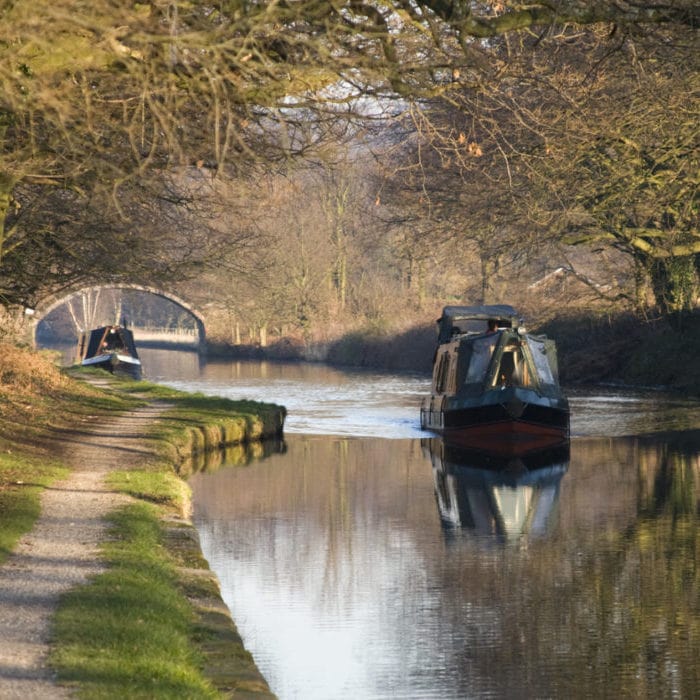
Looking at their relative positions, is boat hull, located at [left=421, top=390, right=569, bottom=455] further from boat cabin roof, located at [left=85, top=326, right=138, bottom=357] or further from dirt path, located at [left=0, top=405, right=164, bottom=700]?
boat cabin roof, located at [left=85, top=326, right=138, bottom=357]

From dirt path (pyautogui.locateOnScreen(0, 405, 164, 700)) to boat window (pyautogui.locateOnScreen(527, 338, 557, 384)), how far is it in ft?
32.9

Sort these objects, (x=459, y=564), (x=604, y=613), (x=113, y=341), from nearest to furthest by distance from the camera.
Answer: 1. (x=604, y=613)
2. (x=459, y=564)
3. (x=113, y=341)

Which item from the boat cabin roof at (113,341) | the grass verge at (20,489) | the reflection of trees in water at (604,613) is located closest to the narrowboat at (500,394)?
the reflection of trees in water at (604,613)

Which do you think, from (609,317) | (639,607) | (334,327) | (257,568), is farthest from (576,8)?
(334,327)

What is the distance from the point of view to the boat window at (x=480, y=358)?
2667 centimetres

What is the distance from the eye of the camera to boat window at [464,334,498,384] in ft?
87.5

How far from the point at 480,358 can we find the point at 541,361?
1.21 metres

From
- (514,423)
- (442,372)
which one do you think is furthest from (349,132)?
(442,372)

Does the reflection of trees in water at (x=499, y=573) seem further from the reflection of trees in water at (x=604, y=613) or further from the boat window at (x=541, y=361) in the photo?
the boat window at (x=541, y=361)

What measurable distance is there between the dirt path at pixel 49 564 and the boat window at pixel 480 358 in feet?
30.9

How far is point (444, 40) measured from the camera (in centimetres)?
1298

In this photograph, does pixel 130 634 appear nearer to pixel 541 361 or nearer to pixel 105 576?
pixel 105 576

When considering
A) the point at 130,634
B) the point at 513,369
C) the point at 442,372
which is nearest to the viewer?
the point at 130,634

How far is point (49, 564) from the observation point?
33.5 feet
